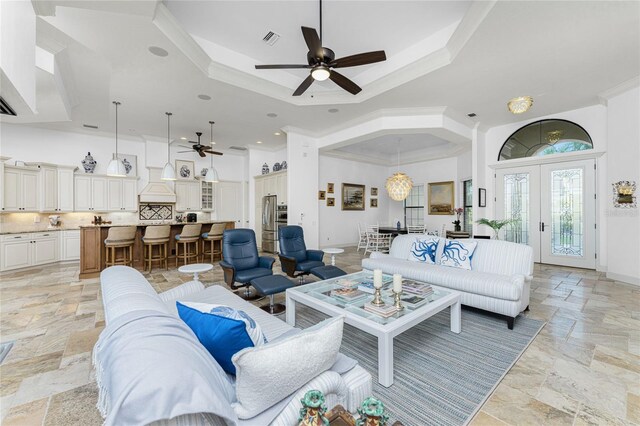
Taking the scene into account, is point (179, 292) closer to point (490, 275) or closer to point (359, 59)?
point (359, 59)

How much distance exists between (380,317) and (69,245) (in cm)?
774

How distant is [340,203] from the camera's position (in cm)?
854

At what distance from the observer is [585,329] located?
2.79 m

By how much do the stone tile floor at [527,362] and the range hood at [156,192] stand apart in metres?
3.54

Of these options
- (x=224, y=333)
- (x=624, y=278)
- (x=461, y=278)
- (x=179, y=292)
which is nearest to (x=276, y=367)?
(x=224, y=333)

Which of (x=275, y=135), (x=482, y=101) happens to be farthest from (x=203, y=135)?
(x=482, y=101)

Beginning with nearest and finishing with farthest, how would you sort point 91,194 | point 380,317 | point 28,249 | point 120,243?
point 380,317
point 120,243
point 28,249
point 91,194

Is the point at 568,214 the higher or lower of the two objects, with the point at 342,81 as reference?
lower

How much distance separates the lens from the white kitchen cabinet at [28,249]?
17.2 feet

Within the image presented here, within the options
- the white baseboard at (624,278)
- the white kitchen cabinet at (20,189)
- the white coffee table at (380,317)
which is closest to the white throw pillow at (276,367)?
the white coffee table at (380,317)

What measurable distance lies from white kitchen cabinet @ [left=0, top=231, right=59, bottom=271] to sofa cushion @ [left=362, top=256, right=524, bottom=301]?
701 centimetres

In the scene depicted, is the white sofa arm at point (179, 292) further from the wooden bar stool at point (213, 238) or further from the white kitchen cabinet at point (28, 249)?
the white kitchen cabinet at point (28, 249)

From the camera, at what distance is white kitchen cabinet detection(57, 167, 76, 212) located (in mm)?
6383

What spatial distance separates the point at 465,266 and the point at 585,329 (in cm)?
123
